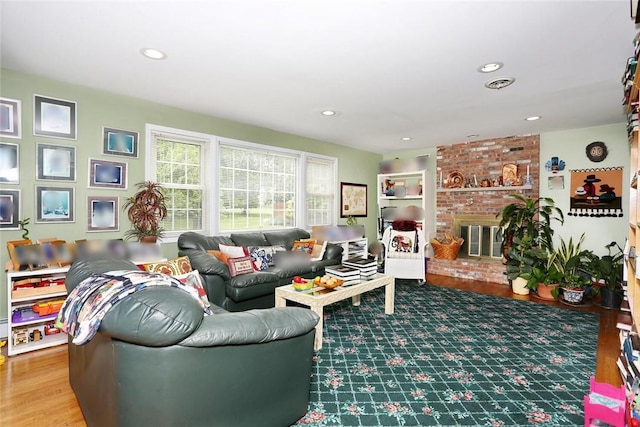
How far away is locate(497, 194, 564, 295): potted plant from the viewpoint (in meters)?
4.47

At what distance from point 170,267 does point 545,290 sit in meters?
4.56

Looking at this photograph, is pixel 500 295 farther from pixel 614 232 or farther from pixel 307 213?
pixel 307 213

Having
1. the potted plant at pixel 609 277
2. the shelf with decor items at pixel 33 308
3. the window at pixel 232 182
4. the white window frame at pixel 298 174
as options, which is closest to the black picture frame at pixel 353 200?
the white window frame at pixel 298 174

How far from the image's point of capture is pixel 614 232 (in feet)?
14.4

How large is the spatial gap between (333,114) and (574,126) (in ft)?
11.2

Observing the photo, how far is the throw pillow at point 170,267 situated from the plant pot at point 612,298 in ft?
15.5

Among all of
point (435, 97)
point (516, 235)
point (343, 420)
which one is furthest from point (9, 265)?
point (516, 235)

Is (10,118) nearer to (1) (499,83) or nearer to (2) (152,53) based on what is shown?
(2) (152,53)

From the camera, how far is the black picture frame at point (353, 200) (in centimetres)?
595

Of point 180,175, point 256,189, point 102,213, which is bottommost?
point 102,213

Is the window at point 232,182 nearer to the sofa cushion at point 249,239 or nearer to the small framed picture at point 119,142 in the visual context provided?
the small framed picture at point 119,142

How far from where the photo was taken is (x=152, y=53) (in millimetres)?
2408

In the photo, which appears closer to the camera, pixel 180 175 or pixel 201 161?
pixel 180 175

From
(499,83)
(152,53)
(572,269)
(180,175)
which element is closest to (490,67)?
(499,83)
